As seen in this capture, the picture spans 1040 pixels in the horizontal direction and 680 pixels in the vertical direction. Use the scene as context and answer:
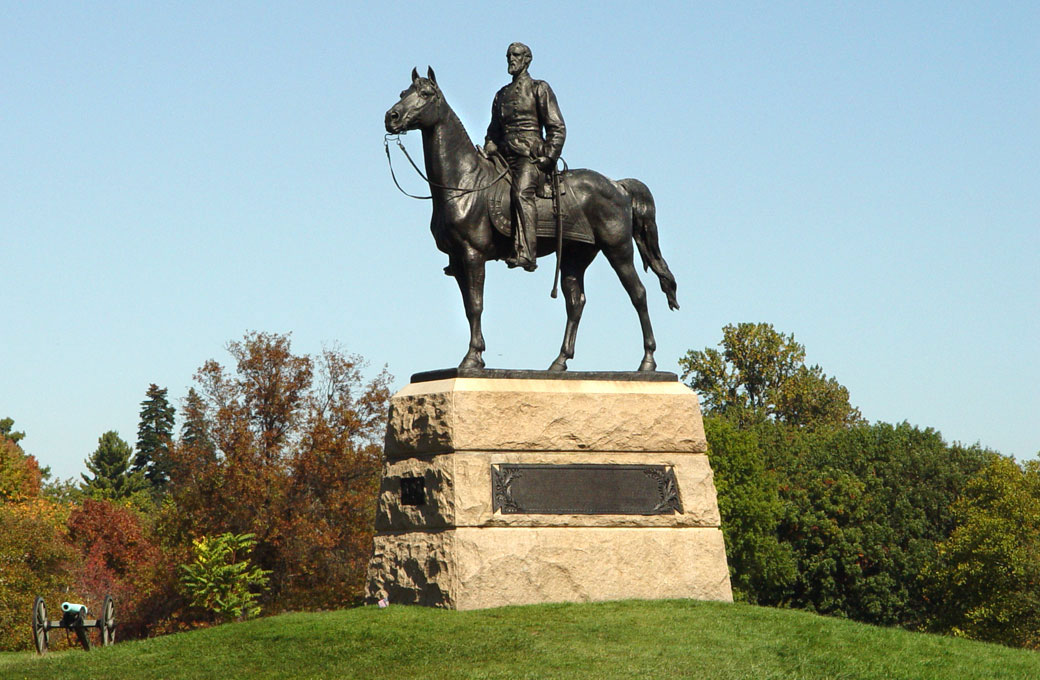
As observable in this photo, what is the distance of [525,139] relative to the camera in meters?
13.6

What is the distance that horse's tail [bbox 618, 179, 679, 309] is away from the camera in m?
14.5

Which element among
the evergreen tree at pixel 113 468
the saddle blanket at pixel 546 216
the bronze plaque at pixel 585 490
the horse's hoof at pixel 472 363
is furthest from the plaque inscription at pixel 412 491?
the evergreen tree at pixel 113 468

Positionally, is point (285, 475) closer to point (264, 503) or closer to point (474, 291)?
point (264, 503)

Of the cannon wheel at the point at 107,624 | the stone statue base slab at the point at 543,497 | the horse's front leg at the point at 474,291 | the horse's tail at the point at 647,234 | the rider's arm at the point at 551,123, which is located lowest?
the cannon wheel at the point at 107,624

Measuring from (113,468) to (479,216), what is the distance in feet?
236

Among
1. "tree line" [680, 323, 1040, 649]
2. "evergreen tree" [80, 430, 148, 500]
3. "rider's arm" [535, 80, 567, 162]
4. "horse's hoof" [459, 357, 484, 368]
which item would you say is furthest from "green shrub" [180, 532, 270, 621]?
"evergreen tree" [80, 430, 148, 500]

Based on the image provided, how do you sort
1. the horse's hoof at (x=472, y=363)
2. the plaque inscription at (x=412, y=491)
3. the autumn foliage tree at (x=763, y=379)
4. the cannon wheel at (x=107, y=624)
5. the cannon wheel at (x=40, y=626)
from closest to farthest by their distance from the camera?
the plaque inscription at (x=412, y=491)
the horse's hoof at (x=472, y=363)
the cannon wheel at (x=40, y=626)
the cannon wheel at (x=107, y=624)
the autumn foliage tree at (x=763, y=379)

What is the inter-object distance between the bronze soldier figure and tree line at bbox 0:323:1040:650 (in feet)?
62.0

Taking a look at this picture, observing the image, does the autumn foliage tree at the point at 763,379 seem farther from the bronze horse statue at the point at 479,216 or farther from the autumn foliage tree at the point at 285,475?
the bronze horse statue at the point at 479,216

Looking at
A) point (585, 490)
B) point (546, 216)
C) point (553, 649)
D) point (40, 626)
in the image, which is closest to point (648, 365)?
point (585, 490)

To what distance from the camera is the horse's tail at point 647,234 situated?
14.5m

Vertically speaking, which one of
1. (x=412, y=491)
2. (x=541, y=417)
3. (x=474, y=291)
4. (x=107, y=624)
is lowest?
(x=107, y=624)

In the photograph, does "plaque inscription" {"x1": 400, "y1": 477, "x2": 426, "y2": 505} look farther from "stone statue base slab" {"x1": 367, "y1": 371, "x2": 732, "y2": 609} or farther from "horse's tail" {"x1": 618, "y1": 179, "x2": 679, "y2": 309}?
"horse's tail" {"x1": 618, "y1": 179, "x2": 679, "y2": 309}

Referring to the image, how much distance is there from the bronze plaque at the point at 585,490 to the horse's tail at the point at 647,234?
2489mm
